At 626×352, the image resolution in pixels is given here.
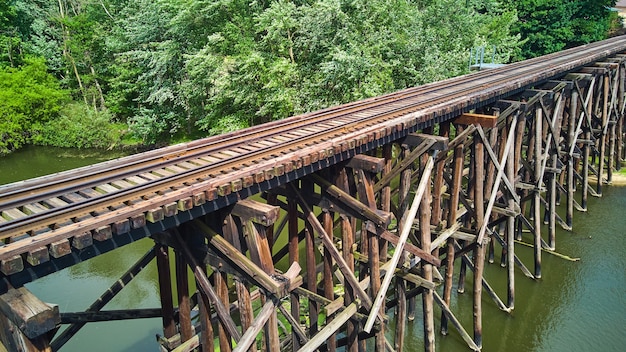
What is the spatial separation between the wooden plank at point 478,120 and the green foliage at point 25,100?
19.8 m

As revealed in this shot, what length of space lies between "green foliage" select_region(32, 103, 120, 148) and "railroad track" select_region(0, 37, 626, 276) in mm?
16988

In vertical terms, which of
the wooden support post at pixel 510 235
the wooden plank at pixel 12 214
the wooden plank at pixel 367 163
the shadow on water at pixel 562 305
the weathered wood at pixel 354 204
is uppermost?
the wooden plank at pixel 12 214

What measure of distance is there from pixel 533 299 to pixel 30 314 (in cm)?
949

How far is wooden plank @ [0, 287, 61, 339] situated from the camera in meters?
Result: 2.85

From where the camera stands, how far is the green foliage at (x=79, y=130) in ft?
70.2

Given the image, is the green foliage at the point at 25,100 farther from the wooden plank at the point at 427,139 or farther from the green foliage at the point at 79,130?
the wooden plank at the point at 427,139

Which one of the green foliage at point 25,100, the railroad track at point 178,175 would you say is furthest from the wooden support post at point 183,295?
the green foliage at point 25,100

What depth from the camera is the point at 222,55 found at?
16.4m

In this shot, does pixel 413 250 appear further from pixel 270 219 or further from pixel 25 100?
pixel 25 100

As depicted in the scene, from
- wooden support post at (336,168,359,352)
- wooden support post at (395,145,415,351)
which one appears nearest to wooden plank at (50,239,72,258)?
wooden support post at (336,168,359,352)

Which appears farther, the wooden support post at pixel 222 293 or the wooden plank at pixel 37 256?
the wooden support post at pixel 222 293

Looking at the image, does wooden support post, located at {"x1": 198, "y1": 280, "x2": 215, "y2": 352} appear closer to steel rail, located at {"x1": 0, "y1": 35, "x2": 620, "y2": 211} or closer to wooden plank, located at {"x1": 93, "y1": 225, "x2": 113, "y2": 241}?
steel rail, located at {"x1": 0, "y1": 35, "x2": 620, "y2": 211}

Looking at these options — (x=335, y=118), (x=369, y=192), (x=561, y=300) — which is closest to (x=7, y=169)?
(x=335, y=118)

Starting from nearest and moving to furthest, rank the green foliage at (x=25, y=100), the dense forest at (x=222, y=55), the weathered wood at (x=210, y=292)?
the weathered wood at (x=210, y=292) < the dense forest at (x=222, y=55) < the green foliage at (x=25, y=100)
